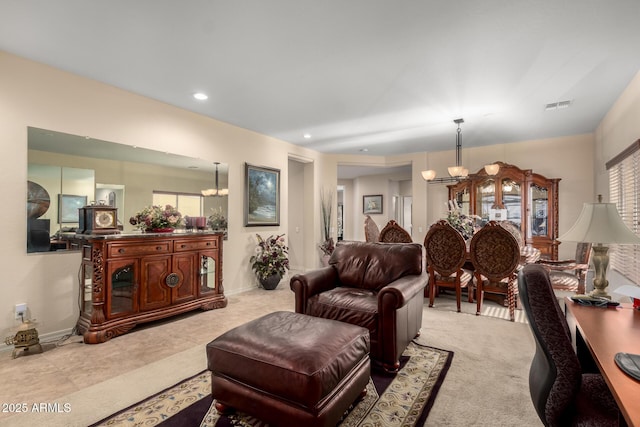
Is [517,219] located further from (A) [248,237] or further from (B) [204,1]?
(B) [204,1]

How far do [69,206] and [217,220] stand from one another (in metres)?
1.79

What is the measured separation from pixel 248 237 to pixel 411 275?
299cm

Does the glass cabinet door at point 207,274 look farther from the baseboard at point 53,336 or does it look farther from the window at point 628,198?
the window at point 628,198

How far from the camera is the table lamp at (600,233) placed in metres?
1.90

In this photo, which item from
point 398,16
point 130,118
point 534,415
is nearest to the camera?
point 534,415

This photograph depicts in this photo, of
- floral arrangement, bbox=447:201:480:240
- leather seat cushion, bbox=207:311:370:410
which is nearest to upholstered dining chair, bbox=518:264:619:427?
leather seat cushion, bbox=207:311:370:410

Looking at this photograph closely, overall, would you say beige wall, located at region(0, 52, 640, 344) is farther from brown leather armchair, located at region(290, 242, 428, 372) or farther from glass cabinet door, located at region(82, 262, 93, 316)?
brown leather armchair, located at region(290, 242, 428, 372)

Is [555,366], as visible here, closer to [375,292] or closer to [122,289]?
[375,292]

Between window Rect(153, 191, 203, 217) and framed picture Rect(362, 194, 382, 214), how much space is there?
611 centimetres

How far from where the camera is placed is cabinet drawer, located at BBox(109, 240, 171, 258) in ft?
10.0

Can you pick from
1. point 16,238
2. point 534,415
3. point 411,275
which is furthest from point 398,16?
point 16,238

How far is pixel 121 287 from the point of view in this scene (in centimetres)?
315

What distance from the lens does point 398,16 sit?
2.22 meters

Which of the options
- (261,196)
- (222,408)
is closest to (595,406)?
(222,408)
